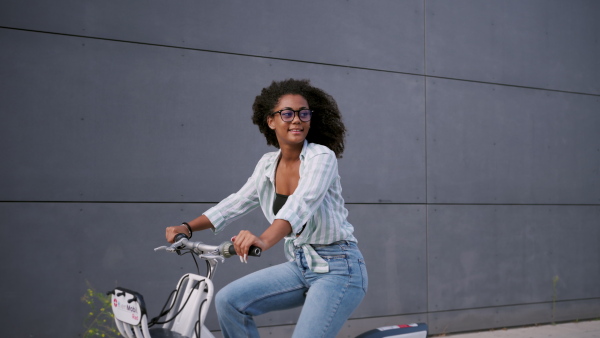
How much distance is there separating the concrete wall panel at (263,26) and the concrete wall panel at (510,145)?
63cm

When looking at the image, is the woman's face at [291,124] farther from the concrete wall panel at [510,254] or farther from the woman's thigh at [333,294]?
the concrete wall panel at [510,254]

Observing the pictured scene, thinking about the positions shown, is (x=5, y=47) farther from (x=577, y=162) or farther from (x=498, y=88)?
(x=577, y=162)

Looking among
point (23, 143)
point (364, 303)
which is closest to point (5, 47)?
point (23, 143)

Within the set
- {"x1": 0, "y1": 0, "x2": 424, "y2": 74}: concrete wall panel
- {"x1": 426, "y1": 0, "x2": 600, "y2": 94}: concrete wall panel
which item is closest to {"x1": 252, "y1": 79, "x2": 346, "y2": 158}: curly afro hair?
{"x1": 0, "y1": 0, "x2": 424, "y2": 74}: concrete wall panel

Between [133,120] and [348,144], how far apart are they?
1.88 metres

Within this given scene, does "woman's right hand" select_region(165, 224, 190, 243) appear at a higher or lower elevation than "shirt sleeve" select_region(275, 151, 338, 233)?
lower

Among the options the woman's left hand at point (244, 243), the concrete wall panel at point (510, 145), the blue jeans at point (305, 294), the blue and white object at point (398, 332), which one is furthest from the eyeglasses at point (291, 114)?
the concrete wall panel at point (510, 145)

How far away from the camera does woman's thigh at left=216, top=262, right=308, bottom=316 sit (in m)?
2.56

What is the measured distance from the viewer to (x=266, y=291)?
259cm

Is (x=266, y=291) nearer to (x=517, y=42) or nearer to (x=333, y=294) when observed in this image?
(x=333, y=294)

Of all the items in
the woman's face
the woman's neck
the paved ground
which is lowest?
the paved ground

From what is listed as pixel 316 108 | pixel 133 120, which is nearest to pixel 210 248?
pixel 316 108

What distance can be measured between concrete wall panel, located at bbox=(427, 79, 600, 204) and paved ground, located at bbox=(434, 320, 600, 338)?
128 cm

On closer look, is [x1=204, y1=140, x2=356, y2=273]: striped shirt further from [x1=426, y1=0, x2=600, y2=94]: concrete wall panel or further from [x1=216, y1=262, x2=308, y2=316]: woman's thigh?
[x1=426, y1=0, x2=600, y2=94]: concrete wall panel
